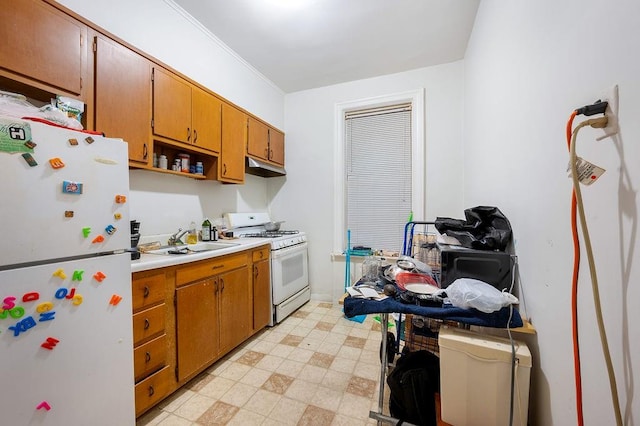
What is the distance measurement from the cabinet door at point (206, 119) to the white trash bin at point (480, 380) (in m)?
2.32

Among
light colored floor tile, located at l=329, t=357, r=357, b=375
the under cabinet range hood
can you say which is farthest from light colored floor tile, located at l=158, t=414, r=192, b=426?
the under cabinet range hood

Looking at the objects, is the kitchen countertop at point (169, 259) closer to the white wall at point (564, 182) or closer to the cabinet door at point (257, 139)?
the cabinet door at point (257, 139)

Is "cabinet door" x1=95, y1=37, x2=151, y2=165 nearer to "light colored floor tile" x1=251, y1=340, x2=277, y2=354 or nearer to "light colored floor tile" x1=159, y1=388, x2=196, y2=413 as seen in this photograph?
"light colored floor tile" x1=159, y1=388, x2=196, y2=413

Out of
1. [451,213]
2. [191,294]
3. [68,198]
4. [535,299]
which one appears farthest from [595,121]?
[451,213]

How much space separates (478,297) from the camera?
1.07 m

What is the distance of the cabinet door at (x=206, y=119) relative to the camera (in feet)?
7.02

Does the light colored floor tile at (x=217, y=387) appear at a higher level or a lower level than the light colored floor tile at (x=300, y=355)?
lower

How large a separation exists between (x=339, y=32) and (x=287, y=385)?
312cm

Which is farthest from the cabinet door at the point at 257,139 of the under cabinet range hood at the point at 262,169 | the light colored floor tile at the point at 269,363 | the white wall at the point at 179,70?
the light colored floor tile at the point at 269,363

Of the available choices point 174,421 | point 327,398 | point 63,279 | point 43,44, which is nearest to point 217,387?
point 174,421

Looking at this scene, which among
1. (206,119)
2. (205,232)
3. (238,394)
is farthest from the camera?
(205,232)

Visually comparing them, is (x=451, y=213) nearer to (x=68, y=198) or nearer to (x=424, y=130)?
(x=424, y=130)

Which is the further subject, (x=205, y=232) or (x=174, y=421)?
(x=205, y=232)

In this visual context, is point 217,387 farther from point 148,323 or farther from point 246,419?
point 148,323
